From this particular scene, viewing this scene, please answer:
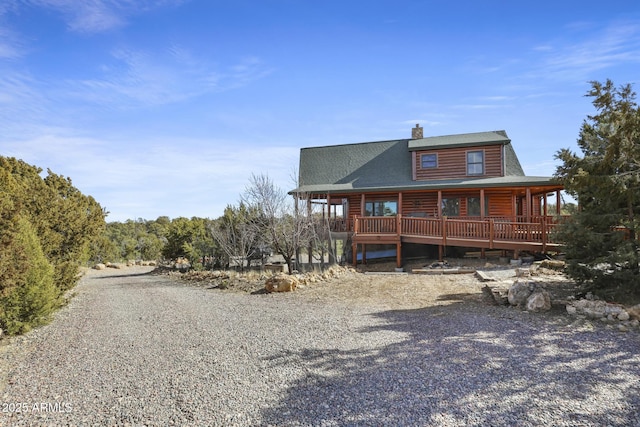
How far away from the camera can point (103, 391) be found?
4.27 metres

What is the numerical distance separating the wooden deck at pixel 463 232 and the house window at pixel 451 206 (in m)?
3.14

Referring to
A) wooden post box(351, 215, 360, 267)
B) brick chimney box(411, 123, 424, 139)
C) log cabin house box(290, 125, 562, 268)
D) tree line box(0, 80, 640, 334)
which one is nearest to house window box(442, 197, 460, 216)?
log cabin house box(290, 125, 562, 268)

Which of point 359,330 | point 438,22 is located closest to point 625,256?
point 359,330

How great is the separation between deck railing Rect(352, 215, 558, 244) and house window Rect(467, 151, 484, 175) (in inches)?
132

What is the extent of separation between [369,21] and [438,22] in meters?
2.09

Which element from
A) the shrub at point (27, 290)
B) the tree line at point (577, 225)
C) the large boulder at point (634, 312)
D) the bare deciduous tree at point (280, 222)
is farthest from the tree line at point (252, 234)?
the large boulder at point (634, 312)

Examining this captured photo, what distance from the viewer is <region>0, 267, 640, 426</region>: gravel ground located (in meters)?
3.63

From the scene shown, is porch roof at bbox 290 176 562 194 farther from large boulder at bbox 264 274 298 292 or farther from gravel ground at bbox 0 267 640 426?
gravel ground at bbox 0 267 640 426

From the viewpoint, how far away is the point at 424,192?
19094 mm

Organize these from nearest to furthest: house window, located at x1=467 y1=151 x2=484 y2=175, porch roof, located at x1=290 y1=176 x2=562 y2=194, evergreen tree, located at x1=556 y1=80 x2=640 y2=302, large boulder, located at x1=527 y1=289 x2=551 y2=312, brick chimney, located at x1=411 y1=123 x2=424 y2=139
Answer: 1. evergreen tree, located at x1=556 y1=80 x2=640 y2=302
2. large boulder, located at x1=527 y1=289 x2=551 y2=312
3. porch roof, located at x1=290 y1=176 x2=562 y2=194
4. house window, located at x1=467 y1=151 x2=484 y2=175
5. brick chimney, located at x1=411 y1=123 x2=424 y2=139

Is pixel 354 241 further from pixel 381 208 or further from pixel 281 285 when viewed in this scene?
pixel 281 285

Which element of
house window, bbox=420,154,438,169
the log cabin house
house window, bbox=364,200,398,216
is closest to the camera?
the log cabin house

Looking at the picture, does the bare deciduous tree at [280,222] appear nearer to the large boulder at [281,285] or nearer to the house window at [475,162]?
the large boulder at [281,285]

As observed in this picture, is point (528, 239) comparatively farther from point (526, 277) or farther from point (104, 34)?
point (104, 34)
